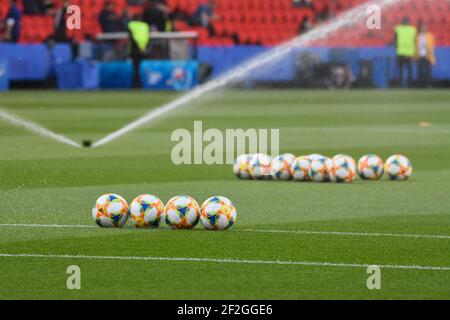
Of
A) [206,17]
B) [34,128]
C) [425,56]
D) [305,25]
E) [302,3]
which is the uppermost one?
[302,3]

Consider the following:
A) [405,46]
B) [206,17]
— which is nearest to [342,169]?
[206,17]

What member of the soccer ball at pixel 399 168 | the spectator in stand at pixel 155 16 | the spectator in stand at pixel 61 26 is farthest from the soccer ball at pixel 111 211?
the spectator in stand at pixel 155 16

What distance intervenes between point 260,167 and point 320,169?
0.78m

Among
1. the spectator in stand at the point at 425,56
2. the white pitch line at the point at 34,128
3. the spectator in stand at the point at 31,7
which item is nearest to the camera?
the white pitch line at the point at 34,128

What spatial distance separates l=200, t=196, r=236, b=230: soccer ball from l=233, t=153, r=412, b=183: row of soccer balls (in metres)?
4.43

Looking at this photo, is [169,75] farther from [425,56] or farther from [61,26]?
[425,56]

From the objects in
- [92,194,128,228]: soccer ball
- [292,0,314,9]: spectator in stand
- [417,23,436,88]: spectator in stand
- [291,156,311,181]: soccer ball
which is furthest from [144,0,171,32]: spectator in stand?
[92,194,128,228]: soccer ball

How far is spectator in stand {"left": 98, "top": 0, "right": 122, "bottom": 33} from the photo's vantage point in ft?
141

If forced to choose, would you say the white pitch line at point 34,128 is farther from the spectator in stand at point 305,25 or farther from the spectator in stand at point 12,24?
the spectator in stand at point 305,25

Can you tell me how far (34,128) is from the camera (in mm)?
24484

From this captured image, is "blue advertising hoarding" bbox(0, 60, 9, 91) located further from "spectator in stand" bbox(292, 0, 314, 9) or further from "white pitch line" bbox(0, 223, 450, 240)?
"white pitch line" bbox(0, 223, 450, 240)

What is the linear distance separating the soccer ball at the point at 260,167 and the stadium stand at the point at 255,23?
27970 mm

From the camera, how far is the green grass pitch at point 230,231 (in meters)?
8.62

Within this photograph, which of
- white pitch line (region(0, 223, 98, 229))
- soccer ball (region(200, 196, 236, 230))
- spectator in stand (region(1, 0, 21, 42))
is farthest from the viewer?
spectator in stand (region(1, 0, 21, 42))
